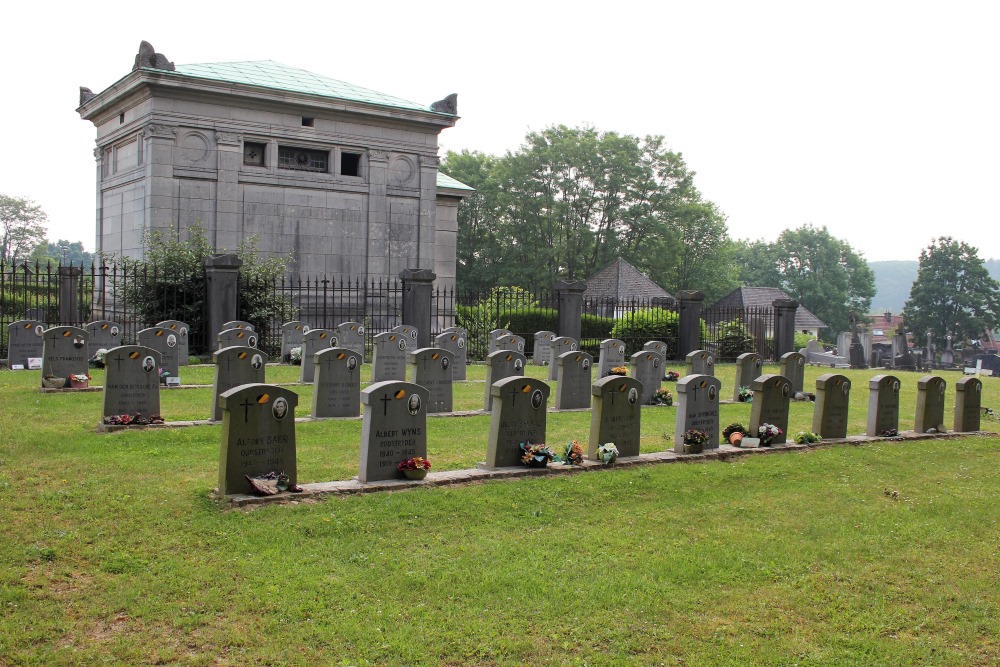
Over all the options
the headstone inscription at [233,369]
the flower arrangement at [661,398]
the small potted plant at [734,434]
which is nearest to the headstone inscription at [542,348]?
the flower arrangement at [661,398]

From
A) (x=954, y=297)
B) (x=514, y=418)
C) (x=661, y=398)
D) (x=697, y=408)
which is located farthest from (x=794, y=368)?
(x=954, y=297)

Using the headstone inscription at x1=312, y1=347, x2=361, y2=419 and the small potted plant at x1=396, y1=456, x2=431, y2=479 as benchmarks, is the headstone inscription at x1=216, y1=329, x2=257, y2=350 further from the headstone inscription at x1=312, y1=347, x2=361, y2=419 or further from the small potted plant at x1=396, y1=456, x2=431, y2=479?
the small potted plant at x1=396, y1=456, x2=431, y2=479

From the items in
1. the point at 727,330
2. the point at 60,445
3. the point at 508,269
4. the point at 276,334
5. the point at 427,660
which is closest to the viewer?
the point at 427,660

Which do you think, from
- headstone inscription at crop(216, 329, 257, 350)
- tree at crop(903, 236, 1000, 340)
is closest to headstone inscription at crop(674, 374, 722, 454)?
headstone inscription at crop(216, 329, 257, 350)

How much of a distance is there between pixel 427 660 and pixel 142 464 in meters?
5.05

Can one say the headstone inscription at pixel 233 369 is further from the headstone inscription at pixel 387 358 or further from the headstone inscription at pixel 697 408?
the headstone inscription at pixel 697 408

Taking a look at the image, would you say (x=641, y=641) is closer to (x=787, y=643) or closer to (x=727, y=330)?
(x=787, y=643)

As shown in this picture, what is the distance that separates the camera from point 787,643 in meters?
5.04

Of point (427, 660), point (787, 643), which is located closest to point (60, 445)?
point (427, 660)

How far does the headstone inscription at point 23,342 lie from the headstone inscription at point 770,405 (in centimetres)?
1392

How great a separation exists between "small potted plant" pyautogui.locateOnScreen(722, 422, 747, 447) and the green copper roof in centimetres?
Answer: 1957

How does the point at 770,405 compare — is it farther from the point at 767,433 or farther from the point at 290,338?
the point at 290,338

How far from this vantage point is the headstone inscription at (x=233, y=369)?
11.4 m

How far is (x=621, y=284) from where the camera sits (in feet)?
161
